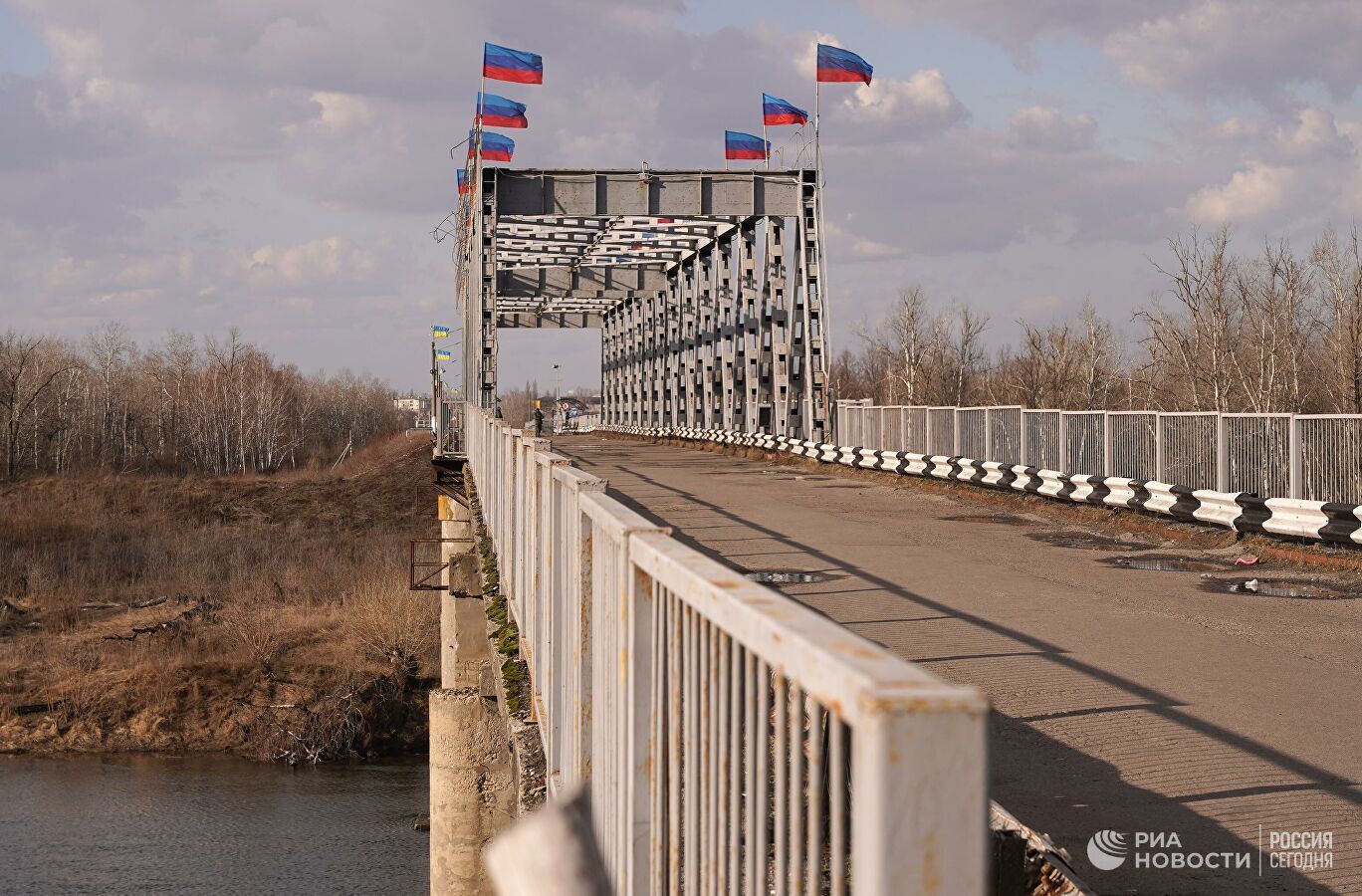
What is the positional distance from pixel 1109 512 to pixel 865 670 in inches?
775

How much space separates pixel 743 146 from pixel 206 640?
22.7 m

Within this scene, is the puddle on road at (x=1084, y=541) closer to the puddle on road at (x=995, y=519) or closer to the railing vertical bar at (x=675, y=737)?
the puddle on road at (x=995, y=519)

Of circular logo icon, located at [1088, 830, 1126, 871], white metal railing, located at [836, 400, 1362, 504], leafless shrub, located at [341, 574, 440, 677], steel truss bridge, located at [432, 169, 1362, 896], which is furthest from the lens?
leafless shrub, located at [341, 574, 440, 677]

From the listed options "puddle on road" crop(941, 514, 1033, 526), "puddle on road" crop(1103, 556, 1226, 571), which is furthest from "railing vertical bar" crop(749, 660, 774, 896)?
"puddle on road" crop(941, 514, 1033, 526)

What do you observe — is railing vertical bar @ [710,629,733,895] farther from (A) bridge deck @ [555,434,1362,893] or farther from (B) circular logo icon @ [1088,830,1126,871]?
(B) circular logo icon @ [1088,830,1126,871]

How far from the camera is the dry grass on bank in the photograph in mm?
38625

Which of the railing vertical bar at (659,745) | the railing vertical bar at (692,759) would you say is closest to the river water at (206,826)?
the railing vertical bar at (659,745)

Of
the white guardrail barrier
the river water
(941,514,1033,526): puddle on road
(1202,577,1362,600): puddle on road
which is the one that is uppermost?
the white guardrail barrier

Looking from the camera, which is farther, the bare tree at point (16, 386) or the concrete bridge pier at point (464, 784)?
the bare tree at point (16, 386)

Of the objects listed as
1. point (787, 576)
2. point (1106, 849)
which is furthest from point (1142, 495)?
point (1106, 849)

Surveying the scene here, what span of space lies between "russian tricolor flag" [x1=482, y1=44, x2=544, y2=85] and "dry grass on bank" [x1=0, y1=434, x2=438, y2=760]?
17.1 metres

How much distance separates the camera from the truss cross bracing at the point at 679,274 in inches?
1446

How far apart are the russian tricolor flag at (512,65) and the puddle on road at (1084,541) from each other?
22.7 m

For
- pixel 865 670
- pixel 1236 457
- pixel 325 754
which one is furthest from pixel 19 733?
pixel 865 670
